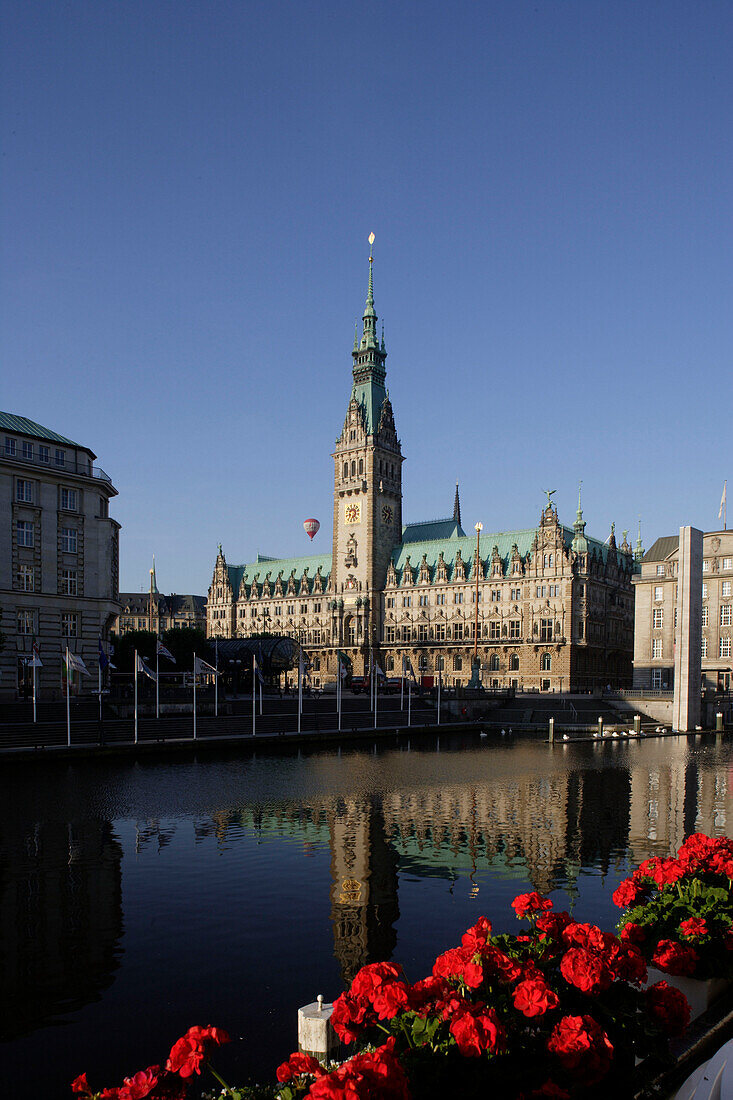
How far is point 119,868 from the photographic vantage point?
27.2 meters

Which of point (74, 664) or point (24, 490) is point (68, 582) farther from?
point (74, 664)

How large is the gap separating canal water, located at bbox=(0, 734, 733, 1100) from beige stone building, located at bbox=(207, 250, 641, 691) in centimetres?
8608

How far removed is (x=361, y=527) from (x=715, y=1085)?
15690 cm

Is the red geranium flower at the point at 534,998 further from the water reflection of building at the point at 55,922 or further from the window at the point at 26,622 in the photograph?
the window at the point at 26,622

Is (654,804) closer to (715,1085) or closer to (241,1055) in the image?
(241,1055)

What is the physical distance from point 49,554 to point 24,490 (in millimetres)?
6433

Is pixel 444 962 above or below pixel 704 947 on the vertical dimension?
above

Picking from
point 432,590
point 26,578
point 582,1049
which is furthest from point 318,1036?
point 432,590

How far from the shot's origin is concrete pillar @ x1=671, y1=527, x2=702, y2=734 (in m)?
93.0

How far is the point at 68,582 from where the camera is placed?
79.1m

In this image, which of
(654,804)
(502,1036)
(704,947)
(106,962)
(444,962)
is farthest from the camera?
(654,804)

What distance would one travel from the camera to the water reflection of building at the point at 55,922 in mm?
17000

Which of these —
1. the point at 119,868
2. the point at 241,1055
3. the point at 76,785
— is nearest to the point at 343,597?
the point at 76,785

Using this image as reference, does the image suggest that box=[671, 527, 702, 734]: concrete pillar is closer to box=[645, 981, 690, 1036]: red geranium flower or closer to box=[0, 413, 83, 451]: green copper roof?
box=[0, 413, 83, 451]: green copper roof
